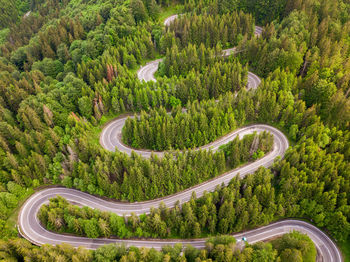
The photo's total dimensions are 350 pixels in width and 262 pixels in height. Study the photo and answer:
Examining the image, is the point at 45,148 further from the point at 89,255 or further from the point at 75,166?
the point at 89,255

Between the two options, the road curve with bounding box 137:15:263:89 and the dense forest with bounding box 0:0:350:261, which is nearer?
the dense forest with bounding box 0:0:350:261

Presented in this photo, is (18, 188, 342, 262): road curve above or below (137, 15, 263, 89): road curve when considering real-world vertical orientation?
below

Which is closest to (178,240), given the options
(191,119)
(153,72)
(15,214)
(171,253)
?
(171,253)

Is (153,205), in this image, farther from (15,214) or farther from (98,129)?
(15,214)

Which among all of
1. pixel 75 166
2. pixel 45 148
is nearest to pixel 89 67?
pixel 45 148

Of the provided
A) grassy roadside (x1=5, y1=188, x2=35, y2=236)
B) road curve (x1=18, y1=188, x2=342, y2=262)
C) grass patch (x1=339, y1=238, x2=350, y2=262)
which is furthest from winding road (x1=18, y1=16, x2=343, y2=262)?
grass patch (x1=339, y1=238, x2=350, y2=262)

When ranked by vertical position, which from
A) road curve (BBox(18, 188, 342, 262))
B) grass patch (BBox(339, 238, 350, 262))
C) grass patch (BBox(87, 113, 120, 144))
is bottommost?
grass patch (BBox(339, 238, 350, 262))

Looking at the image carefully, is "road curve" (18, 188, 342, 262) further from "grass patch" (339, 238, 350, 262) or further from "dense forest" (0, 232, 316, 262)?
"dense forest" (0, 232, 316, 262)

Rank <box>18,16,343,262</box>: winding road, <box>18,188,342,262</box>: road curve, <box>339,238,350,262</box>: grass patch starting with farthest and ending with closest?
<box>18,16,343,262</box>: winding road
<box>18,188,342,262</box>: road curve
<box>339,238,350,262</box>: grass patch
